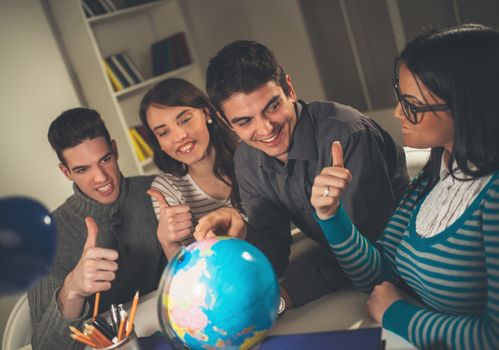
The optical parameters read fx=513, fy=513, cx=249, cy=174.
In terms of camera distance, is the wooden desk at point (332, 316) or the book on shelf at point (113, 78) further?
the book on shelf at point (113, 78)

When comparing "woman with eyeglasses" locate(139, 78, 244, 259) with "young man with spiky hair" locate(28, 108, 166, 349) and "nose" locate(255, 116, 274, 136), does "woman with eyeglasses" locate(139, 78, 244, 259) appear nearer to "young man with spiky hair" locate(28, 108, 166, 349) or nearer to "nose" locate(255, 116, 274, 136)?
"young man with spiky hair" locate(28, 108, 166, 349)

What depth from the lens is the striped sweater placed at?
2350 mm

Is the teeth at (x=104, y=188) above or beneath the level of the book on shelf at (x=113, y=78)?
beneath

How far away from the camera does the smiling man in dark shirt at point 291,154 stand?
5.39ft

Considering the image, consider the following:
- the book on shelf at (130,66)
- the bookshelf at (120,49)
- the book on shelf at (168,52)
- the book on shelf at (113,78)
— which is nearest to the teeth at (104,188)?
the bookshelf at (120,49)

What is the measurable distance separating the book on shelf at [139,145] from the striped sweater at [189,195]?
1931 mm

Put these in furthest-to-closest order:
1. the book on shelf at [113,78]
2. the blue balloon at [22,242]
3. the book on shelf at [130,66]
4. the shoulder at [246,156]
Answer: the book on shelf at [130,66], the book on shelf at [113,78], the shoulder at [246,156], the blue balloon at [22,242]

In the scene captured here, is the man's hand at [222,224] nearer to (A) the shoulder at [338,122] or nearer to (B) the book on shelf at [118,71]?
(A) the shoulder at [338,122]

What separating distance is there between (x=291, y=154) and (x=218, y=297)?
824mm

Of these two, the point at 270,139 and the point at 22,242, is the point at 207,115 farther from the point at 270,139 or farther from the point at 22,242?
the point at 22,242

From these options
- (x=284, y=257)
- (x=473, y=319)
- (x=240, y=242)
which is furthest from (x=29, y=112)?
(x=473, y=319)

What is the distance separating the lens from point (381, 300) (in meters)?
1.24

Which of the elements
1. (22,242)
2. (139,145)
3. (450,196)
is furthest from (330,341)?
(139,145)

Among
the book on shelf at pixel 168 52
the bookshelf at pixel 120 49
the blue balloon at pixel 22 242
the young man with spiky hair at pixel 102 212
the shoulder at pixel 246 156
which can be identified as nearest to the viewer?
the blue balloon at pixel 22 242
